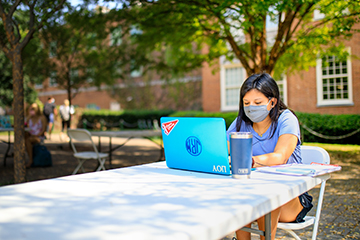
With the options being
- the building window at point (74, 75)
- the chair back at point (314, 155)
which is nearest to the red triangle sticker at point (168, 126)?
the chair back at point (314, 155)

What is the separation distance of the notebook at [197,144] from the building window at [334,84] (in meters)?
14.0

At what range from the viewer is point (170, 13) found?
7887 mm

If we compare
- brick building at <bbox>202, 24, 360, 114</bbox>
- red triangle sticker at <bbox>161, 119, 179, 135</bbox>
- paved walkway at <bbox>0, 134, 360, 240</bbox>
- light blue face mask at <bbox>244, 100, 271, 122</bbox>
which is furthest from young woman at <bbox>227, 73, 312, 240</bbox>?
brick building at <bbox>202, 24, 360, 114</bbox>

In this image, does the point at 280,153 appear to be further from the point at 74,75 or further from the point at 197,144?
the point at 74,75

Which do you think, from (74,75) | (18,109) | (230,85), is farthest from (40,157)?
(230,85)

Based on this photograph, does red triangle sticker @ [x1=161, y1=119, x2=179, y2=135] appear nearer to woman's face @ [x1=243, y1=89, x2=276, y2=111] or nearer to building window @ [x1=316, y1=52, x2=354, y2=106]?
woman's face @ [x1=243, y1=89, x2=276, y2=111]

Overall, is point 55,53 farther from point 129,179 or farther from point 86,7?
point 129,179

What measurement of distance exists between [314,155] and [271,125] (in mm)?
425

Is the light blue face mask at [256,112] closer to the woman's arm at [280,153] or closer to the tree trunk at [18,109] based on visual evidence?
the woman's arm at [280,153]

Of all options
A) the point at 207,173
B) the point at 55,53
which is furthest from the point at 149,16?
the point at 207,173

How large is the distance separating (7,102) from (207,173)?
26.0 metres

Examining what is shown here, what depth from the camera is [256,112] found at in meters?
2.35

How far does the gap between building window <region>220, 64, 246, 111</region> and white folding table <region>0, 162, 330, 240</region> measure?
1651cm

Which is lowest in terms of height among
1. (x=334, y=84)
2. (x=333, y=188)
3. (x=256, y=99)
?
(x=333, y=188)
